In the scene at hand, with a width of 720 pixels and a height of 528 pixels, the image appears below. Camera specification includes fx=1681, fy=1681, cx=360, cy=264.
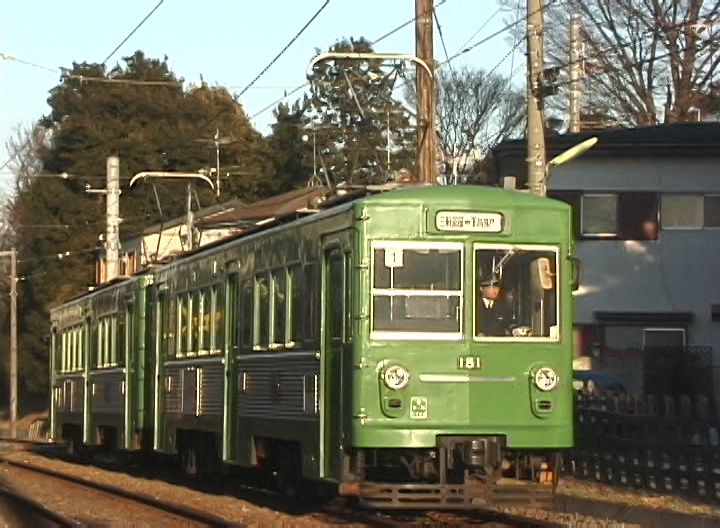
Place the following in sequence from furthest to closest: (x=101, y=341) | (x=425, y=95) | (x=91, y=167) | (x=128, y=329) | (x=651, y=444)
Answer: (x=91, y=167) < (x=101, y=341) < (x=128, y=329) < (x=425, y=95) < (x=651, y=444)

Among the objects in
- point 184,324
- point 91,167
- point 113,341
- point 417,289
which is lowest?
point 113,341

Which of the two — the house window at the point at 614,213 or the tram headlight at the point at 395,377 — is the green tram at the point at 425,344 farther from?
the house window at the point at 614,213

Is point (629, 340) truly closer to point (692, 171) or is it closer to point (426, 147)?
point (692, 171)

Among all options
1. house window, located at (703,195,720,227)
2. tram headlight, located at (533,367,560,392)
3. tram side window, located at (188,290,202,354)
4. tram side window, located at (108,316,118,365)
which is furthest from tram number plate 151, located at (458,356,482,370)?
house window, located at (703,195,720,227)

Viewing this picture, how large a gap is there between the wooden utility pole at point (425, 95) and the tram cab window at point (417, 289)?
18.3 ft

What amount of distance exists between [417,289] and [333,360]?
3.22ft

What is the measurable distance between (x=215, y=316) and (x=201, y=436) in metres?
2.41

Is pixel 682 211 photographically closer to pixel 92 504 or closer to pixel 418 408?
pixel 92 504

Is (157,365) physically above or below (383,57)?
below

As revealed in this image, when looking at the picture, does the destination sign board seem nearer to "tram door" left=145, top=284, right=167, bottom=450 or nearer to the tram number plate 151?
the tram number plate 151

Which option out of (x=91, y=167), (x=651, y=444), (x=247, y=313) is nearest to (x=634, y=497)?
(x=651, y=444)

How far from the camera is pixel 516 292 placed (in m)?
14.0

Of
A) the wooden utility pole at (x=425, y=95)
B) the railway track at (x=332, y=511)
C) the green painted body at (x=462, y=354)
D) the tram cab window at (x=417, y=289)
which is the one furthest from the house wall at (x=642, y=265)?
the tram cab window at (x=417, y=289)

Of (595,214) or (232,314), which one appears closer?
(232,314)
